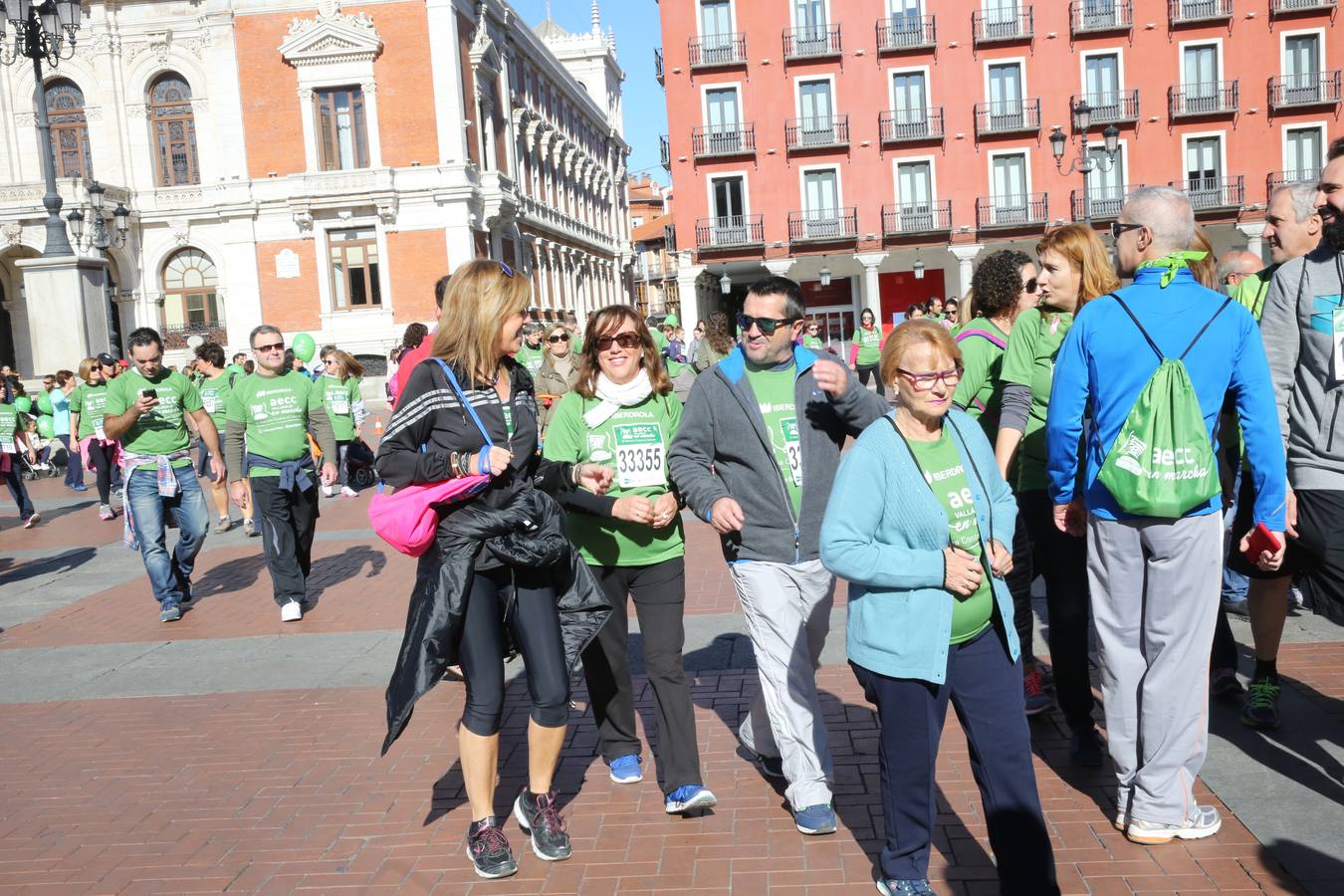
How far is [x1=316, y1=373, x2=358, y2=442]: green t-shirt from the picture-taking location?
13219mm

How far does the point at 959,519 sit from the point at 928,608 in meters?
0.28

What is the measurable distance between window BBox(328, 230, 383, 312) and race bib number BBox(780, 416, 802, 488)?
36.4m

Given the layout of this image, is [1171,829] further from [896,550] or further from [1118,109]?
[1118,109]

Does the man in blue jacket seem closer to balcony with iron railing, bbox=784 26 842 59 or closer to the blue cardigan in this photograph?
the blue cardigan

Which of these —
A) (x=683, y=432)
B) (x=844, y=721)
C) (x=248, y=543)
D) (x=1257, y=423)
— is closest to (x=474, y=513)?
(x=683, y=432)

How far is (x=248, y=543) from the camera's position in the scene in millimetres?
11016

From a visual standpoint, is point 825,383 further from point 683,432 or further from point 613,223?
point 613,223

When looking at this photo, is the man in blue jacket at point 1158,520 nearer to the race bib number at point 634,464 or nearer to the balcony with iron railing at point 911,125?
the race bib number at point 634,464

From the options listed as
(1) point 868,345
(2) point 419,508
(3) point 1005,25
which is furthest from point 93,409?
(3) point 1005,25

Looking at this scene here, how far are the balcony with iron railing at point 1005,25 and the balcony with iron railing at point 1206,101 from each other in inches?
210

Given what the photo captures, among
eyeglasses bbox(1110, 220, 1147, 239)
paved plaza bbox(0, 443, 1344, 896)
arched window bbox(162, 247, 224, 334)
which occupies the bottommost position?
paved plaza bbox(0, 443, 1344, 896)

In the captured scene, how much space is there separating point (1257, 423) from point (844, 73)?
3684 cm

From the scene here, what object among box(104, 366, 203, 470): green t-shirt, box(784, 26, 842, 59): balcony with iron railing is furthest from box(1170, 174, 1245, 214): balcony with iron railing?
box(104, 366, 203, 470): green t-shirt

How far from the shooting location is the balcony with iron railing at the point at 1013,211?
3778 centimetres
